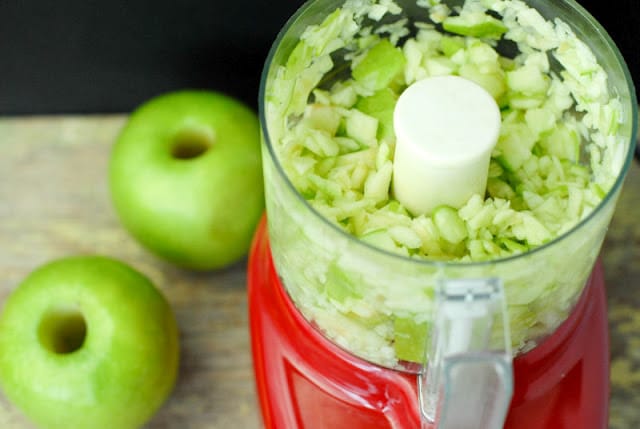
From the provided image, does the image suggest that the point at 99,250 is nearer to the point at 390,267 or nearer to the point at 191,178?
the point at 191,178

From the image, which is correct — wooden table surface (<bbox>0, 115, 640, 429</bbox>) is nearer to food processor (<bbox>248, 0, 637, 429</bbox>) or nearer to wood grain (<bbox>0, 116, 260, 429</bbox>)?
wood grain (<bbox>0, 116, 260, 429</bbox>)

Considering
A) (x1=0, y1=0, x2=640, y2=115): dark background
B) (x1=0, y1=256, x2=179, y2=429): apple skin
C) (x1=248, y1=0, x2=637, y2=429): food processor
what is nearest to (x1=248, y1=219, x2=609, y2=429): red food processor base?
(x1=248, y1=0, x2=637, y2=429): food processor

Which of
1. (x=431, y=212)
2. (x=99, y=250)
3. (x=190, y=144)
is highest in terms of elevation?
(x=431, y=212)

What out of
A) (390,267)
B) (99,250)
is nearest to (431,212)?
(390,267)

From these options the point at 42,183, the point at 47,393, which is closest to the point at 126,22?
Answer: the point at 42,183

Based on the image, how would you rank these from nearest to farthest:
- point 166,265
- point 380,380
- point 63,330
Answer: point 380,380 < point 63,330 < point 166,265

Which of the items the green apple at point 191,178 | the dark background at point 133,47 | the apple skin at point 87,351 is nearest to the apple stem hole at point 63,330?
the apple skin at point 87,351
